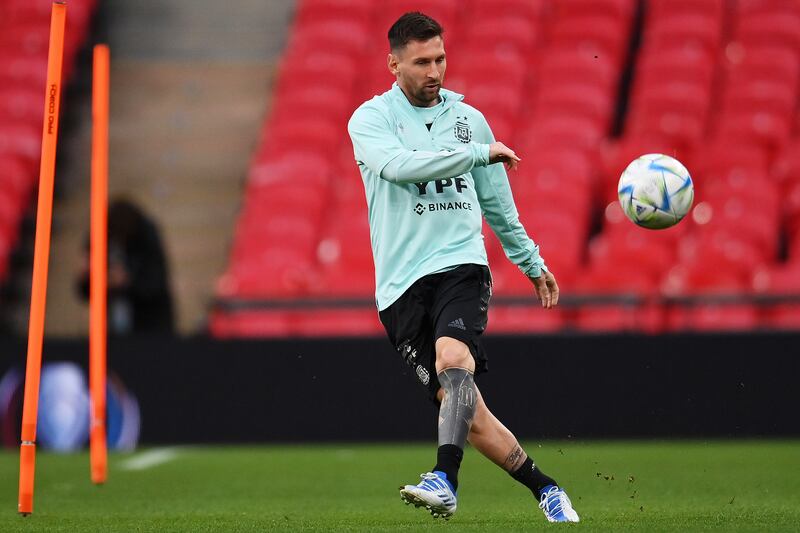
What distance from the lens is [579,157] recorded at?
46.5ft

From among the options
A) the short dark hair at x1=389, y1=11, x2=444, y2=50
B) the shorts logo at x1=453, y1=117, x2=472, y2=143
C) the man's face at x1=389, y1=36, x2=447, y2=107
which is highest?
the short dark hair at x1=389, y1=11, x2=444, y2=50

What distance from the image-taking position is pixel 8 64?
1648cm

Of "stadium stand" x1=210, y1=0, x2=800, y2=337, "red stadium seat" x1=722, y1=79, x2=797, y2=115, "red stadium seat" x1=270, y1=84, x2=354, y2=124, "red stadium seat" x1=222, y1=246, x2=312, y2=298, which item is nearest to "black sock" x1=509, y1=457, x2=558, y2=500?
"stadium stand" x1=210, y1=0, x2=800, y2=337

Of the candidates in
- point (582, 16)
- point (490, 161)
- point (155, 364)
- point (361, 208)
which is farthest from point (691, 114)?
point (490, 161)

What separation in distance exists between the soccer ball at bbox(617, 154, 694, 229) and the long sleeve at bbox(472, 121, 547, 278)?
0.48 metres

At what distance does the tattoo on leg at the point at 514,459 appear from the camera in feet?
18.0

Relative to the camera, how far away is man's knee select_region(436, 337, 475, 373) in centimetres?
521

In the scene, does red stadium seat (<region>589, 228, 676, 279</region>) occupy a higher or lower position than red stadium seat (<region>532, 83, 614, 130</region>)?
lower

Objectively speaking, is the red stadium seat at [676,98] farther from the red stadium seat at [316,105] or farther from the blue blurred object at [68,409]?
the blue blurred object at [68,409]

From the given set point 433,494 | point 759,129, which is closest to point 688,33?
point 759,129

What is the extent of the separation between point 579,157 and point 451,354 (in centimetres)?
923

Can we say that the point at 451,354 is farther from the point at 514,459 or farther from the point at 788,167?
the point at 788,167

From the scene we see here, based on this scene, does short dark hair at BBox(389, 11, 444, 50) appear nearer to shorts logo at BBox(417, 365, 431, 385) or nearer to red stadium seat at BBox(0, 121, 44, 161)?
shorts logo at BBox(417, 365, 431, 385)

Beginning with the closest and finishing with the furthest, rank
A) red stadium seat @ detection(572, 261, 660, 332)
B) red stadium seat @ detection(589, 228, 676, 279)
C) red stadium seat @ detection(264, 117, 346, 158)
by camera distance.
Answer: red stadium seat @ detection(572, 261, 660, 332) < red stadium seat @ detection(589, 228, 676, 279) < red stadium seat @ detection(264, 117, 346, 158)
